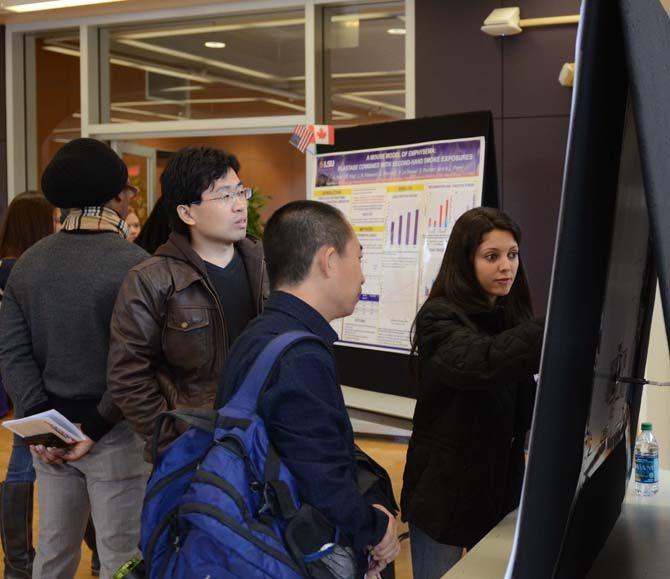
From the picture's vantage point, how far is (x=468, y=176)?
3496 mm

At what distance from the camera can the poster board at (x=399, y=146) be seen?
136 inches

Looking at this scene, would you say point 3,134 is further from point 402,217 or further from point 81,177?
point 81,177

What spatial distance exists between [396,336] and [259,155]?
5.02 meters

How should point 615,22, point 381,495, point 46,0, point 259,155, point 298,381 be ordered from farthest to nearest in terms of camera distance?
1. point 259,155
2. point 46,0
3. point 381,495
4. point 298,381
5. point 615,22

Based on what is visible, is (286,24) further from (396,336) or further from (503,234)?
(503,234)

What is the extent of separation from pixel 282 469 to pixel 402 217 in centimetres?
245

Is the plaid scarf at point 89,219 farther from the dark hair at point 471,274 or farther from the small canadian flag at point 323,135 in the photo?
the small canadian flag at point 323,135

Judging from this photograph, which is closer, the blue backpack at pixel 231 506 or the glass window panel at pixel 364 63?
the blue backpack at pixel 231 506

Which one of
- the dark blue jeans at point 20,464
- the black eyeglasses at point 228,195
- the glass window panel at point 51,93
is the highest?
the glass window panel at point 51,93

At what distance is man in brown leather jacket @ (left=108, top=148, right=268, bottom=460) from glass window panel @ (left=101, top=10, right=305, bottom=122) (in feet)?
14.8

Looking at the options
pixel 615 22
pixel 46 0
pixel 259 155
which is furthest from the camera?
pixel 259 155

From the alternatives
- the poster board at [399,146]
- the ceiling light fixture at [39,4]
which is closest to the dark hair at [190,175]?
the poster board at [399,146]

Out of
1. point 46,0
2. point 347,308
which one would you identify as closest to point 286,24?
point 46,0

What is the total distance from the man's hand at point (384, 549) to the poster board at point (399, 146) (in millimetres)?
1737
